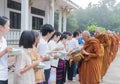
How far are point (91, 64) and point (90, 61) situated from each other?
8cm

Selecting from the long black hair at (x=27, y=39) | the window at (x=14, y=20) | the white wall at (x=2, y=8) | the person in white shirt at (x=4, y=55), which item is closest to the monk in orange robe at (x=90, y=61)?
the long black hair at (x=27, y=39)

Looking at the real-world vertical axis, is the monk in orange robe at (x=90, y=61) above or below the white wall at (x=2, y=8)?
below

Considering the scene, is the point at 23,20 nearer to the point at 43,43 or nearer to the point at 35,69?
the point at 43,43

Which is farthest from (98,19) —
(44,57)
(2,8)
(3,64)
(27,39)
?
(3,64)

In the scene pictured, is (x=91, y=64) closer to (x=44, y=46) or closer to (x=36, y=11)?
(x=44, y=46)

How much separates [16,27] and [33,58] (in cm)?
1180

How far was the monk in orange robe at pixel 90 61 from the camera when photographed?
6723mm

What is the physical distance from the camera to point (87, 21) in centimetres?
5628

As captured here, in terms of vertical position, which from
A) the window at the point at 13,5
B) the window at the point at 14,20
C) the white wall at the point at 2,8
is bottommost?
the window at the point at 14,20

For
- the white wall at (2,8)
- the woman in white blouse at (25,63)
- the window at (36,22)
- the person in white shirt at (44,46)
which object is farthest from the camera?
the window at (36,22)

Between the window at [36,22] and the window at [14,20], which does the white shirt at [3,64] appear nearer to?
the window at [14,20]

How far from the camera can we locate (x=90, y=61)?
273 inches

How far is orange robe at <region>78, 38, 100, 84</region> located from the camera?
6734 millimetres

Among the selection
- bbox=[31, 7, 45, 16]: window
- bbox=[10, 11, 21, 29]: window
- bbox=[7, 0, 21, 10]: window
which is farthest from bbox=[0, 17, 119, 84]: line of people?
bbox=[31, 7, 45, 16]: window
